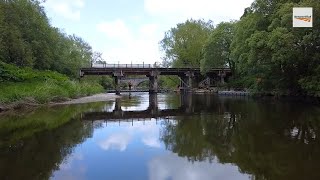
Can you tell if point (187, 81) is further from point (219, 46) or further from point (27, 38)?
point (27, 38)

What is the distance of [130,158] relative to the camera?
36.6ft

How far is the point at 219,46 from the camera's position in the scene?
216 feet

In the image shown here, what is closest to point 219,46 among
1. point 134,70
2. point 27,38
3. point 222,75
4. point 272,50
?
point 222,75

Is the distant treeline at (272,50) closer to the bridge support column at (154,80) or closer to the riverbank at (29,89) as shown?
the bridge support column at (154,80)

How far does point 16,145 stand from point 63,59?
154 feet

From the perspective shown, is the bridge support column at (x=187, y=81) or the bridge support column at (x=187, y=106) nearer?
the bridge support column at (x=187, y=106)

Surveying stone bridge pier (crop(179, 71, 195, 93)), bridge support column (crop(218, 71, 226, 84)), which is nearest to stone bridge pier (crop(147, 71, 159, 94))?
stone bridge pier (crop(179, 71, 195, 93))

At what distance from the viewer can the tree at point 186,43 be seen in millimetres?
83919

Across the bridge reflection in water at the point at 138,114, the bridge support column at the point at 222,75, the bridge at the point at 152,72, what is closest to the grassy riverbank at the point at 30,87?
the bridge reflection in water at the point at 138,114

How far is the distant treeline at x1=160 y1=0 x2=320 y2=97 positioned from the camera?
33344 millimetres

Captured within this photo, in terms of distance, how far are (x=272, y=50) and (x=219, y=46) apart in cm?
2905

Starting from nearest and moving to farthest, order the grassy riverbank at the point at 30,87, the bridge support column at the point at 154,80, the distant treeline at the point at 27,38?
the grassy riverbank at the point at 30,87 → the distant treeline at the point at 27,38 → the bridge support column at the point at 154,80

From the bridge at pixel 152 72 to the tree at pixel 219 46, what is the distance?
5408 millimetres

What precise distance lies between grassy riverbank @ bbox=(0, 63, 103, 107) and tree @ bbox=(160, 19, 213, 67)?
44477 mm
